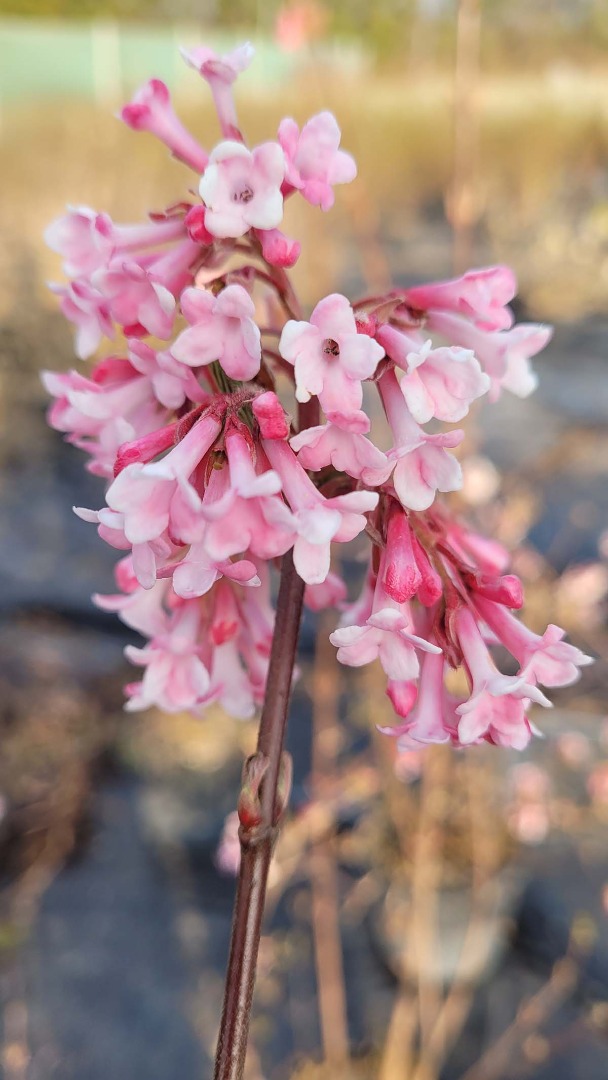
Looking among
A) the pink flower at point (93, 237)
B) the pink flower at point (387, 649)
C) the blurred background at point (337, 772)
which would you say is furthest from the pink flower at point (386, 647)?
the blurred background at point (337, 772)

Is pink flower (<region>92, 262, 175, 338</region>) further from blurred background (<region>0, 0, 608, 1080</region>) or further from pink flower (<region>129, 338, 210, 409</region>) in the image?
blurred background (<region>0, 0, 608, 1080</region>)

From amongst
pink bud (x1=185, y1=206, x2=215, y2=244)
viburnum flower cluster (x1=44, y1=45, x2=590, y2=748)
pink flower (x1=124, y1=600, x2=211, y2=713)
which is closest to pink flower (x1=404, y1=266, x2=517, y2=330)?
viburnum flower cluster (x1=44, y1=45, x2=590, y2=748)

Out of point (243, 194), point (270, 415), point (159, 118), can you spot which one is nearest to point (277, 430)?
point (270, 415)

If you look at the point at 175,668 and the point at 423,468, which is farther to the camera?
the point at 175,668

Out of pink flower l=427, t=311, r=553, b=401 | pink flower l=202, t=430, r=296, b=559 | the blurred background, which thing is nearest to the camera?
pink flower l=202, t=430, r=296, b=559

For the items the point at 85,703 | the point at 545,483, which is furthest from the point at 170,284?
the point at 545,483

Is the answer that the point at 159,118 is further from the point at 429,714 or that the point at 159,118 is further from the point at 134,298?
the point at 429,714

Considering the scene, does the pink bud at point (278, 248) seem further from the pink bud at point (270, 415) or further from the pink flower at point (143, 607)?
the pink flower at point (143, 607)
